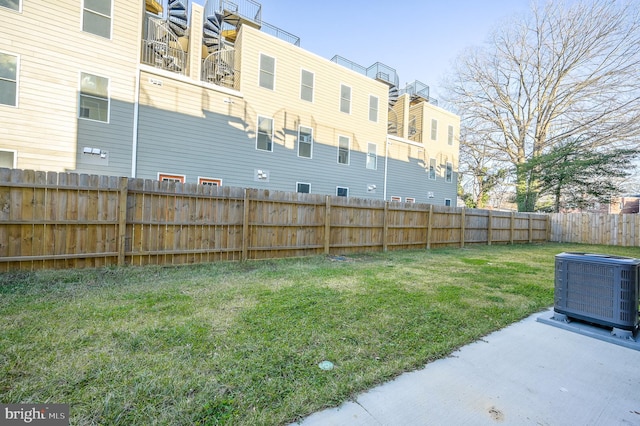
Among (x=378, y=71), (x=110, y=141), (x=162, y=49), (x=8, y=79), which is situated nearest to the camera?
(x=8, y=79)

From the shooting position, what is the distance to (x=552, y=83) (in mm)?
18766

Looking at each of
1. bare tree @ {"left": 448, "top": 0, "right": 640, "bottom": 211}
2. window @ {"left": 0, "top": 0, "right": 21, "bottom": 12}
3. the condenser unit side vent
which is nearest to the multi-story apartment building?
window @ {"left": 0, "top": 0, "right": 21, "bottom": 12}

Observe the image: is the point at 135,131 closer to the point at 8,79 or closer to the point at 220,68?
the point at 8,79

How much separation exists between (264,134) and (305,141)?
1.79 m

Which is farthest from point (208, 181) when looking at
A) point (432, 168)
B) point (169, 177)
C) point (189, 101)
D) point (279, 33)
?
point (432, 168)

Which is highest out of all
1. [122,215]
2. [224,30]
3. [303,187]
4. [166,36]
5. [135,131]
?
[224,30]

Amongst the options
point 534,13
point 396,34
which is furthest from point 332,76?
point 534,13

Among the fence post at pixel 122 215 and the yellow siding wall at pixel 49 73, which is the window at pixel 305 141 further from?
the fence post at pixel 122 215

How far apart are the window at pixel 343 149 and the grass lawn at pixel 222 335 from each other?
27.2 ft

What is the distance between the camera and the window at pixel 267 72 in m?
10.3

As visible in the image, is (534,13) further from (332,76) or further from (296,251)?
(296,251)

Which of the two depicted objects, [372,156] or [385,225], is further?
[372,156]

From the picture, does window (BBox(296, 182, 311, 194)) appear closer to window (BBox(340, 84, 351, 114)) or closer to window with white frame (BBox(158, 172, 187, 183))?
window (BBox(340, 84, 351, 114))

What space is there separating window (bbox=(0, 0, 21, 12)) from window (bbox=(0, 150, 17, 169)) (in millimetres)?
3559
